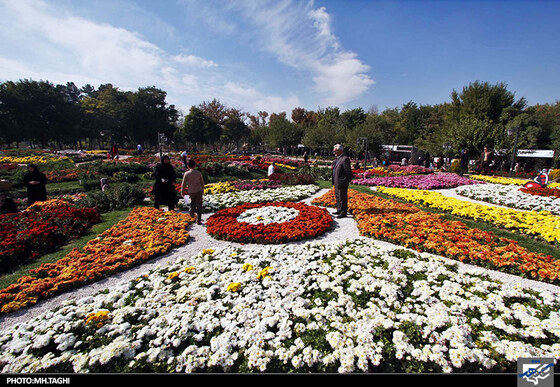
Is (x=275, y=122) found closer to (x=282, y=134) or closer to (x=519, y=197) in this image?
(x=282, y=134)

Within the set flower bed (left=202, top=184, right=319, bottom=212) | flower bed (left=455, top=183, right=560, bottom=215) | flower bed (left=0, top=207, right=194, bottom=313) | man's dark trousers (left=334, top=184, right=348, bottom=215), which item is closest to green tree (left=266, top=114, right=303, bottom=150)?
flower bed (left=202, top=184, right=319, bottom=212)

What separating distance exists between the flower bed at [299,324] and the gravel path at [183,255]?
412mm

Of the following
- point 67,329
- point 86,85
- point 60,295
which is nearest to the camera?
point 67,329

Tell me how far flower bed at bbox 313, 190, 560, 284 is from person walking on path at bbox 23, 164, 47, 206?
37.2 feet

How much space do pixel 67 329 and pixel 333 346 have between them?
11.5ft

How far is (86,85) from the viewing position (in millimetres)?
94938

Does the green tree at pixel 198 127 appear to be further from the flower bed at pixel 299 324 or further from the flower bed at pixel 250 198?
the flower bed at pixel 299 324

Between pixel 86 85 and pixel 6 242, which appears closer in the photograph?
pixel 6 242

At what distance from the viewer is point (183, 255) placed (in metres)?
5.80

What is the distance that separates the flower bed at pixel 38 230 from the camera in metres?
5.71

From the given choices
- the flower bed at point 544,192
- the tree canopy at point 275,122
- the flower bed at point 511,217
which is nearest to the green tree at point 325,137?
the tree canopy at point 275,122

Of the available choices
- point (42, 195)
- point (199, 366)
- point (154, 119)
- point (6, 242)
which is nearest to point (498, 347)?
point (199, 366)

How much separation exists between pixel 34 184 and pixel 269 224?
8792mm

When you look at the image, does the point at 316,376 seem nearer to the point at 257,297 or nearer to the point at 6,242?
the point at 257,297
